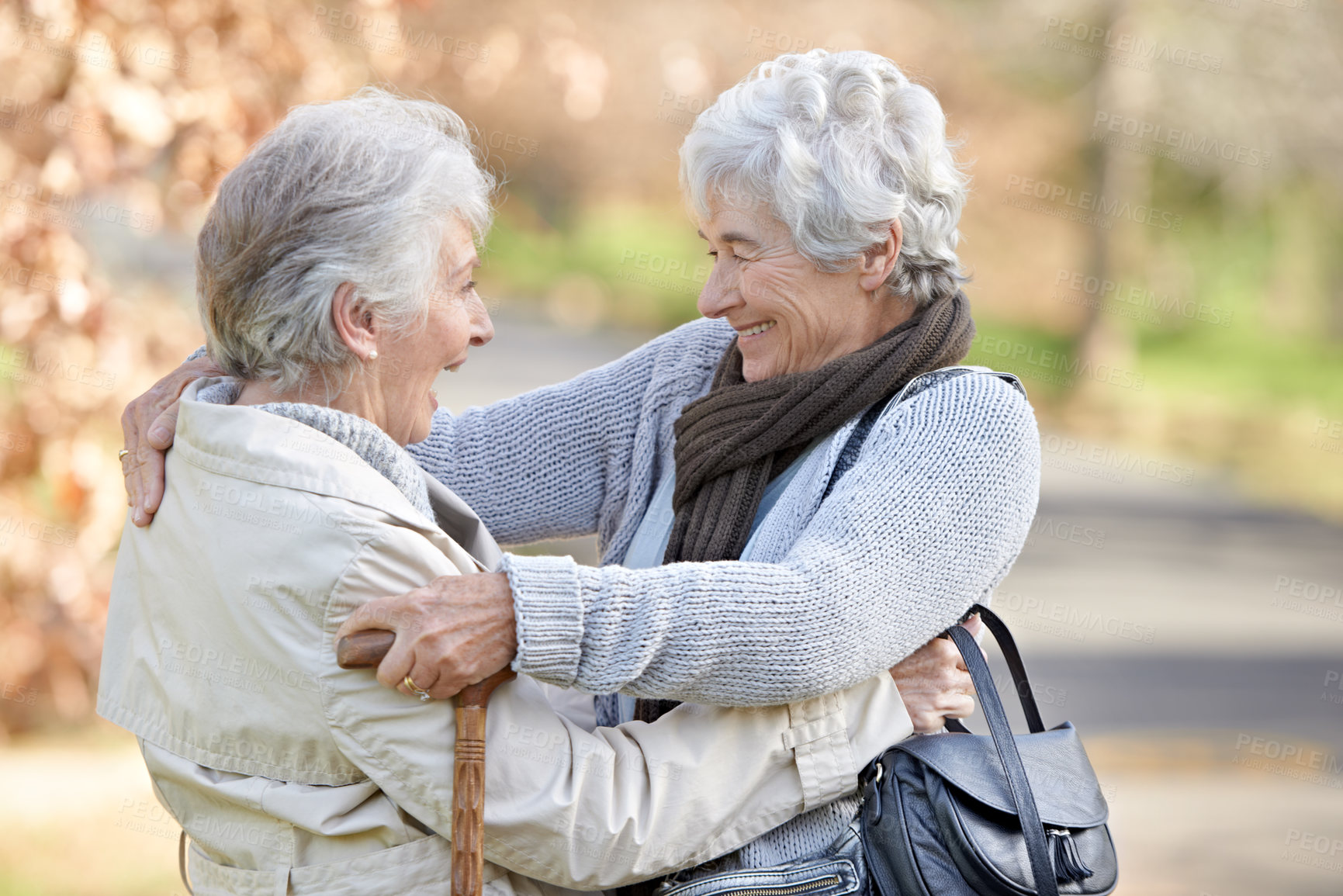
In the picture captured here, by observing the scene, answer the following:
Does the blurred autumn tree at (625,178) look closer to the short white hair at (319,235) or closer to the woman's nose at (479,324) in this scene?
the woman's nose at (479,324)

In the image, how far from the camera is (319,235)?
66.7 inches

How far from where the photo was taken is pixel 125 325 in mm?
3756

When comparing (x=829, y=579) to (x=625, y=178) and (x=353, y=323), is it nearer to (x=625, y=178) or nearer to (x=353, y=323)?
(x=353, y=323)

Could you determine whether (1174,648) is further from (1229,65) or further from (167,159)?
(1229,65)

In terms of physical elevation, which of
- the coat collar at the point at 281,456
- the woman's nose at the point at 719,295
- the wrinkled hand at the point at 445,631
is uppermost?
the woman's nose at the point at 719,295

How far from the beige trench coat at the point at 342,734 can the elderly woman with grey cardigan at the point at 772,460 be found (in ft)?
0.27

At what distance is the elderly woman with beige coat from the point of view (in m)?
1.61

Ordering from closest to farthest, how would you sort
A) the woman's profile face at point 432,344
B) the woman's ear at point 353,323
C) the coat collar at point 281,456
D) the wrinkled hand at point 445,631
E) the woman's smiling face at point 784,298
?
the wrinkled hand at point 445,631 → the coat collar at point 281,456 → the woman's ear at point 353,323 → the woman's profile face at point 432,344 → the woman's smiling face at point 784,298

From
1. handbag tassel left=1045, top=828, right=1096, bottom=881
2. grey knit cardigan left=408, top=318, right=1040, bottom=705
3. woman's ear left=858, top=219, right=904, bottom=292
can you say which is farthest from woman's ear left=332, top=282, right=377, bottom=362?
handbag tassel left=1045, top=828, right=1096, bottom=881

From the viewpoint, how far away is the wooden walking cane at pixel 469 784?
1.58m

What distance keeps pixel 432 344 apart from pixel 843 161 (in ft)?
2.50

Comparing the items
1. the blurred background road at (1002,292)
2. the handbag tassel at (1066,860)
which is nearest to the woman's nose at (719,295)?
the blurred background road at (1002,292)

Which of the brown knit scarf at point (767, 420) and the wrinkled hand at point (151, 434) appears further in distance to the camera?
the brown knit scarf at point (767, 420)

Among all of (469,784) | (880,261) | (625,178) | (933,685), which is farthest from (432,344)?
(625,178)
